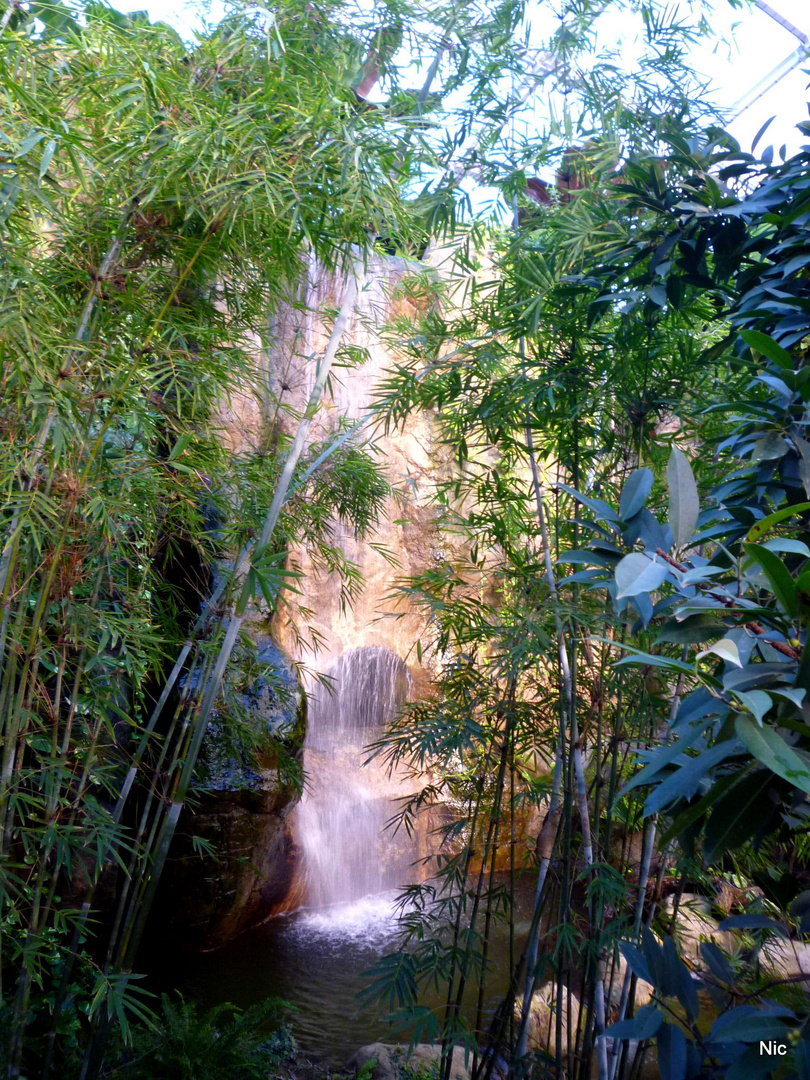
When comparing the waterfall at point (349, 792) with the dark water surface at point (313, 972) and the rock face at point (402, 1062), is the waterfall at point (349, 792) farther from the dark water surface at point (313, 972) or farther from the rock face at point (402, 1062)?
the rock face at point (402, 1062)

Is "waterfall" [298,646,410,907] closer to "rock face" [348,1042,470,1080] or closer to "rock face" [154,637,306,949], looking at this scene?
"rock face" [154,637,306,949]

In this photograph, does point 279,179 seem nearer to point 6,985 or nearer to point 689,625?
point 689,625

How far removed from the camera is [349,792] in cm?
580

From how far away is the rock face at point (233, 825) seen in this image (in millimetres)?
3855

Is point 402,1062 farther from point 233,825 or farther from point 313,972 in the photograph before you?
point 233,825

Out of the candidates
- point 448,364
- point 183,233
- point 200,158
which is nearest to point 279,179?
point 200,158

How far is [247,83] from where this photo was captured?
6.25 ft

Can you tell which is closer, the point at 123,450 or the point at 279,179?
the point at 279,179

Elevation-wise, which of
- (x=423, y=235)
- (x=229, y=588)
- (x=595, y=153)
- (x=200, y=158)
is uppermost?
(x=595, y=153)

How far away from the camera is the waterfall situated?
5270 millimetres

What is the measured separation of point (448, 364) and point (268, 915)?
371cm

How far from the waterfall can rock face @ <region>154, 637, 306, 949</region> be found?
783 mm

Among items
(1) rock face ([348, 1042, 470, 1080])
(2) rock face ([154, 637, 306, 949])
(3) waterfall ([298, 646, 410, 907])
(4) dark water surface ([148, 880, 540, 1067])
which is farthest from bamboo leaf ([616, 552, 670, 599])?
(3) waterfall ([298, 646, 410, 907])

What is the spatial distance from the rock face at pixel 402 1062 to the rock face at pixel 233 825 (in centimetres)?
123
